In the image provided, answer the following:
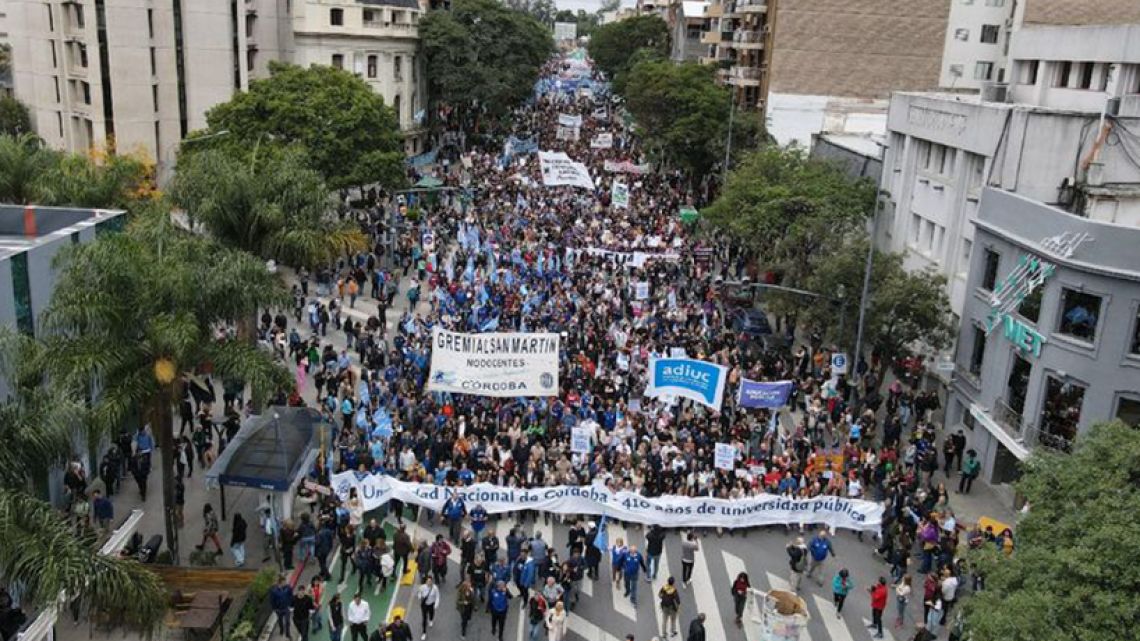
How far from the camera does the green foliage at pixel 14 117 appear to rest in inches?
2562

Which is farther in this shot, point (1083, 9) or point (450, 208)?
point (450, 208)

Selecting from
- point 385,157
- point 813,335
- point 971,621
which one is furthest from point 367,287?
point 971,621

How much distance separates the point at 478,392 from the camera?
25844 mm

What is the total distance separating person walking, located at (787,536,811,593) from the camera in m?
20.5

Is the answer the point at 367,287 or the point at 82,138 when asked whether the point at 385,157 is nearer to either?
the point at 367,287

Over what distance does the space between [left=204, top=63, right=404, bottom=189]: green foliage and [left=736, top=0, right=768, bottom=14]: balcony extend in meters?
30.1

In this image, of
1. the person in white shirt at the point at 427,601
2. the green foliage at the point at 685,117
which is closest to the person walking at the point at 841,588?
the person in white shirt at the point at 427,601

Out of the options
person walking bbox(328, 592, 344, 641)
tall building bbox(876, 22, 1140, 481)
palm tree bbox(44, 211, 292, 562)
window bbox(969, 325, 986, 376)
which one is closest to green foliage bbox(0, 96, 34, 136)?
palm tree bbox(44, 211, 292, 562)

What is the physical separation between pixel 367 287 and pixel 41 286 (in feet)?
75.5

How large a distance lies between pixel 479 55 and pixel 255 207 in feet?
203

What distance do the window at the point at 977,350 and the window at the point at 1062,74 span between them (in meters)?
14.2

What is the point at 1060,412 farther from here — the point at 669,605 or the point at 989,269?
the point at 669,605

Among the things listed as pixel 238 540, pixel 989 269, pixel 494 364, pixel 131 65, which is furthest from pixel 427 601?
pixel 131 65

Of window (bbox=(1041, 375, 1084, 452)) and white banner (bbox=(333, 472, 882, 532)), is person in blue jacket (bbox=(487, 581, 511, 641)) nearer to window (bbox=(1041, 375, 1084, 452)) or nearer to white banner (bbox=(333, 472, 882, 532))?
white banner (bbox=(333, 472, 882, 532))
